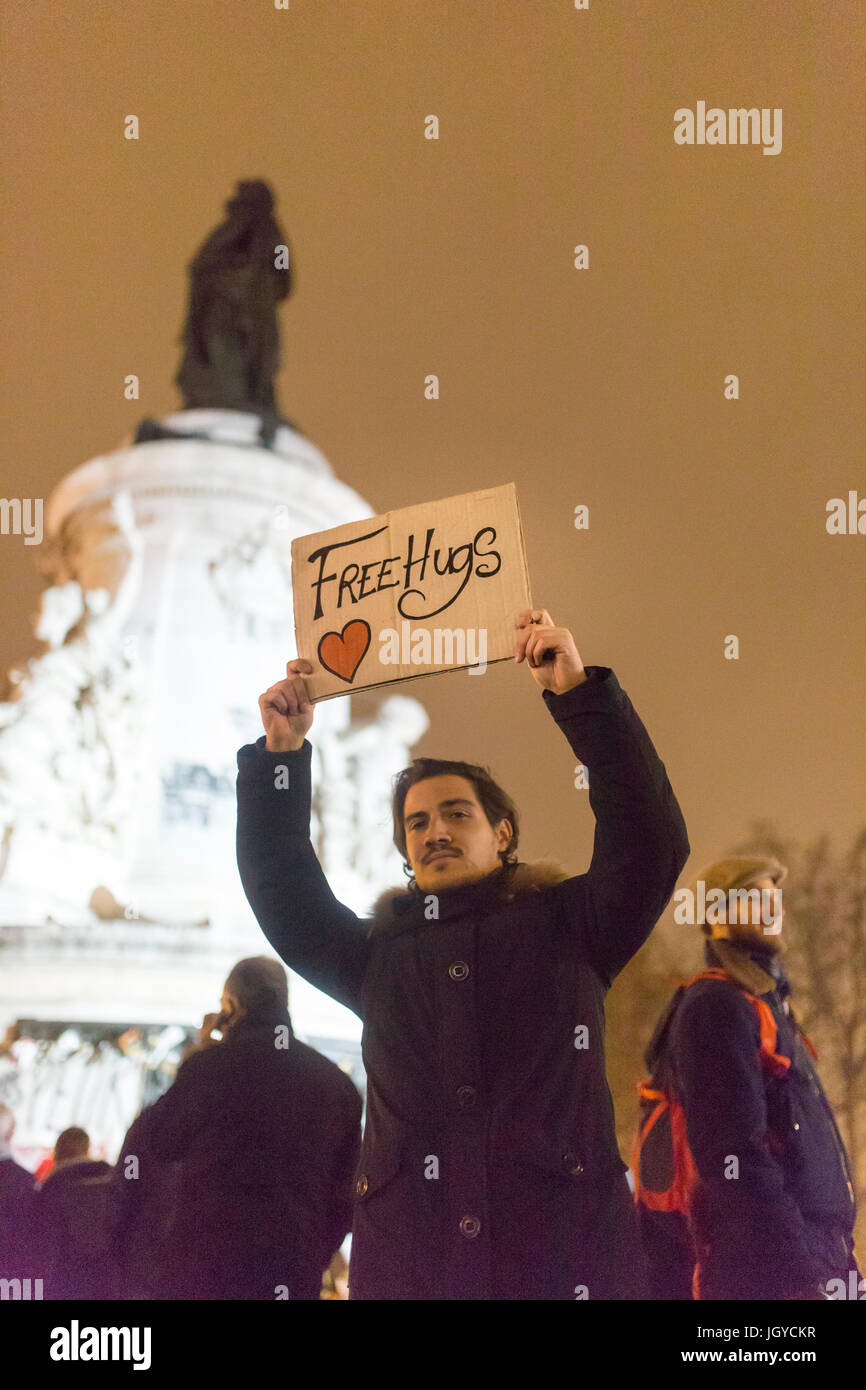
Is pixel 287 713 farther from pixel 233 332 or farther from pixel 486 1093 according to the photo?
pixel 233 332

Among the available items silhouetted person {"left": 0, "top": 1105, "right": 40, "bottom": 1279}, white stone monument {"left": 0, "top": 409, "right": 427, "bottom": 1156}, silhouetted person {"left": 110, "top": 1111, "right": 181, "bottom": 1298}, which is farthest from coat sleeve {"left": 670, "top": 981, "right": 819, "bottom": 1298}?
white stone monument {"left": 0, "top": 409, "right": 427, "bottom": 1156}

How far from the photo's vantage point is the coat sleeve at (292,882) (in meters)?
2.09

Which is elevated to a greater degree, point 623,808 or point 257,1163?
point 623,808

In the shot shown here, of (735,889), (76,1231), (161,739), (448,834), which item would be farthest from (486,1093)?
(161,739)

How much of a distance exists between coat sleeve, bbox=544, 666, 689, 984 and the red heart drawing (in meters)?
0.38

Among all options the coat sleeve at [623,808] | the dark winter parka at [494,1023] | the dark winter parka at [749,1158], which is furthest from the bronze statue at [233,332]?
the coat sleeve at [623,808]

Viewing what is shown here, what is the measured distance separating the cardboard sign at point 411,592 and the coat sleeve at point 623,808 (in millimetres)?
211

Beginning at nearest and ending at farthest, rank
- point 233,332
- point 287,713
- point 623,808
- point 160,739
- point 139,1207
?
point 623,808 < point 287,713 < point 139,1207 < point 160,739 < point 233,332

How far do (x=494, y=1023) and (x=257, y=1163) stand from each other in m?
0.85

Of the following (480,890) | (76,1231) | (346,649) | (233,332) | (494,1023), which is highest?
(233,332)

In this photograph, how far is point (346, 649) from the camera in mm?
2203

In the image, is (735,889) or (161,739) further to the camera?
(161,739)
